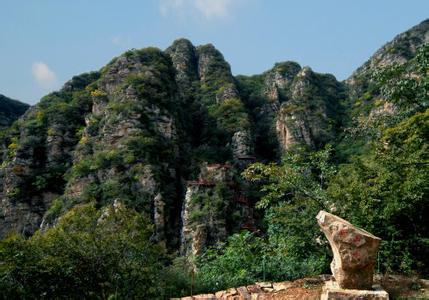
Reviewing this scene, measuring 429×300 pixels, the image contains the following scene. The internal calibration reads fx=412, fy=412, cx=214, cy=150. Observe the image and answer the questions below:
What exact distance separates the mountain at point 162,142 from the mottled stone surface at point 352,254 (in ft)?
48.0

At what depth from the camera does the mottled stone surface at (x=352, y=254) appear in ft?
19.8

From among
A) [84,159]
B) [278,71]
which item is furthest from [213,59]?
[84,159]

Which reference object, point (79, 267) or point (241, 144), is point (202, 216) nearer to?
point (241, 144)

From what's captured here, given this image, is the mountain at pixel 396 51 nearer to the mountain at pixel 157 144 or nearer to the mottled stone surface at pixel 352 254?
the mountain at pixel 157 144

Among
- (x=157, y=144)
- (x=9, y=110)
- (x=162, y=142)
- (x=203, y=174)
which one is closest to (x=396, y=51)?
(x=203, y=174)

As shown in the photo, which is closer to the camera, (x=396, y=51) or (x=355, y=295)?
(x=355, y=295)

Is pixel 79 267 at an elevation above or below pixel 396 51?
below

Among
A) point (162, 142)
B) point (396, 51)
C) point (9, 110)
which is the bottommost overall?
point (162, 142)

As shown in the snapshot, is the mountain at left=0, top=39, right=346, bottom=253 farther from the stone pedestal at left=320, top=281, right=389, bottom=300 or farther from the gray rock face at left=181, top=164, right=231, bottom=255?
the stone pedestal at left=320, top=281, right=389, bottom=300

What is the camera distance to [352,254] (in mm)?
6023

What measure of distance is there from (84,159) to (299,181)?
26524mm

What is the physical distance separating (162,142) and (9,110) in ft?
113

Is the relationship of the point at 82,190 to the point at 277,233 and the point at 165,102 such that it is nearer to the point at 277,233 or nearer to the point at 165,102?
the point at 165,102

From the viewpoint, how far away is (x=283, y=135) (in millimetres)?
43656
